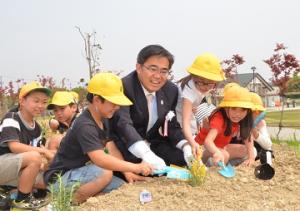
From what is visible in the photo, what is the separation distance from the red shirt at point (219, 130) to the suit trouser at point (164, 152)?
349 mm

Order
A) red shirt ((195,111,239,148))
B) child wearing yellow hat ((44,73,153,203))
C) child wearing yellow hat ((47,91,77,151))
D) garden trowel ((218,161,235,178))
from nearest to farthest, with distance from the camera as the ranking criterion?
child wearing yellow hat ((44,73,153,203))
garden trowel ((218,161,235,178))
red shirt ((195,111,239,148))
child wearing yellow hat ((47,91,77,151))

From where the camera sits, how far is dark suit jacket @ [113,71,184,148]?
134 inches

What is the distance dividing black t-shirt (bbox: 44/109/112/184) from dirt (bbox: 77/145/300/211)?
1.24 ft

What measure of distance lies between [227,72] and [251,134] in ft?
27.9

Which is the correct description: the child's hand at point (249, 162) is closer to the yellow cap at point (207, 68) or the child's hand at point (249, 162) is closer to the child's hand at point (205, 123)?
the child's hand at point (205, 123)

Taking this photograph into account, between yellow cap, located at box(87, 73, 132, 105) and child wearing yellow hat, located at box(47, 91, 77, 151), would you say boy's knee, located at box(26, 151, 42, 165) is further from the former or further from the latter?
child wearing yellow hat, located at box(47, 91, 77, 151)

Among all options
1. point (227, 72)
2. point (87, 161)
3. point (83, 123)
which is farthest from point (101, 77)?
point (227, 72)

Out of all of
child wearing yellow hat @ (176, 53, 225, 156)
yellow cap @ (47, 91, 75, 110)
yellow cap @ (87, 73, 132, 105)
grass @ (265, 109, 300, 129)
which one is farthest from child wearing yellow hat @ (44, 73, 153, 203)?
grass @ (265, 109, 300, 129)

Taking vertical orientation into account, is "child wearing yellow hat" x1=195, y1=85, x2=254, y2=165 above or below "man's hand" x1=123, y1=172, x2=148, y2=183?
above

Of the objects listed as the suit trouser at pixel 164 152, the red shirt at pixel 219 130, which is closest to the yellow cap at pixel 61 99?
the suit trouser at pixel 164 152

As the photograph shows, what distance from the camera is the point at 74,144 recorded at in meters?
3.08

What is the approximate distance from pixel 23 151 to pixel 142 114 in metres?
1.04

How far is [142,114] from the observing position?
3602 mm

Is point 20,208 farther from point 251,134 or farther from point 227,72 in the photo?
point 227,72
